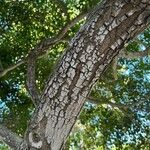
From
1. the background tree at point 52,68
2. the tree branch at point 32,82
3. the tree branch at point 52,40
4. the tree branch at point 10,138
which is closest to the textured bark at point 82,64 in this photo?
the tree branch at point 10,138

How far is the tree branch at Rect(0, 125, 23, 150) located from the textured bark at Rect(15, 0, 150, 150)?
1.51 metres

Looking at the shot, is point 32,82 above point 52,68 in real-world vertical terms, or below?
below

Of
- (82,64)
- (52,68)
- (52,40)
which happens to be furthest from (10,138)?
(52,68)

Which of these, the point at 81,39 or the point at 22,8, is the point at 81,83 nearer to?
the point at 81,39

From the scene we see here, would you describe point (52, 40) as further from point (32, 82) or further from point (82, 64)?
point (82, 64)

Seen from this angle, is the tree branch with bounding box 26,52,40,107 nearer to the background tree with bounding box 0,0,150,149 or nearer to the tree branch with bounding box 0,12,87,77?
the tree branch with bounding box 0,12,87,77

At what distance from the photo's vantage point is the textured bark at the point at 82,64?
3.01 m

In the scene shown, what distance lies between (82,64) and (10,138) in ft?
6.94

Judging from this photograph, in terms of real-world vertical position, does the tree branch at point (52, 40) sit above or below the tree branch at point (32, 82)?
above

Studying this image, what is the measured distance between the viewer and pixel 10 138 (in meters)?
4.83

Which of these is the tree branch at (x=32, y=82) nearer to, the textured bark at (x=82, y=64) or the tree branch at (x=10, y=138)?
the tree branch at (x=10, y=138)

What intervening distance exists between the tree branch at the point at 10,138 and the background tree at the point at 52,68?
310 cm

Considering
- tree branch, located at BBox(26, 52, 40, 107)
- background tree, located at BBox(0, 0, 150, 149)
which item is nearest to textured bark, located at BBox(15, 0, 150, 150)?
tree branch, located at BBox(26, 52, 40, 107)

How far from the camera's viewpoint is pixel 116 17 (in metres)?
3.00
